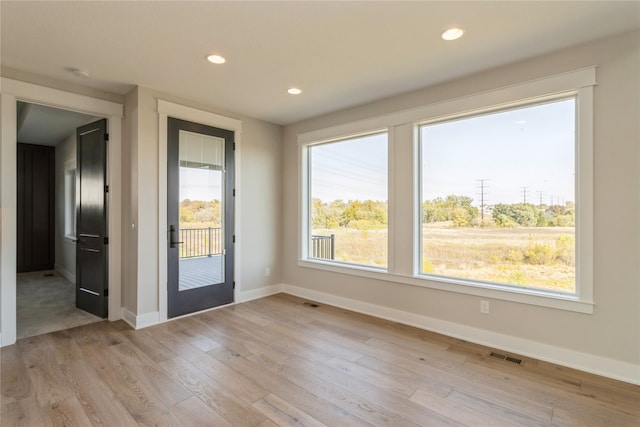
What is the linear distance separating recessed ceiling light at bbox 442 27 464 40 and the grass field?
74.4 inches

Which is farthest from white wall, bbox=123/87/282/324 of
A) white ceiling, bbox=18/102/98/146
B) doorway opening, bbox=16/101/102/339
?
doorway opening, bbox=16/101/102/339

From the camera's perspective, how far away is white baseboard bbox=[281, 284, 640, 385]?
2504 millimetres

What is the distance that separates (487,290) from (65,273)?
7.40 metres

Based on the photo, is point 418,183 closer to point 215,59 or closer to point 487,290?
point 487,290

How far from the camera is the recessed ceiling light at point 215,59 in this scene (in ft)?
9.37

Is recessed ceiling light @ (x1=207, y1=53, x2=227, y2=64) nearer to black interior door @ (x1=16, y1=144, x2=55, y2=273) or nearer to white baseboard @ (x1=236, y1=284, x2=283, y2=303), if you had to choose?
white baseboard @ (x1=236, y1=284, x2=283, y2=303)

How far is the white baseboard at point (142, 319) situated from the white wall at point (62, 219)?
3.08 m

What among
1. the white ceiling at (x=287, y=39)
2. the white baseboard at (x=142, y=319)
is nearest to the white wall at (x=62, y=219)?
the white baseboard at (x=142, y=319)

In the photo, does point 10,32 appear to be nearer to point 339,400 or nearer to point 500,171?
point 339,400

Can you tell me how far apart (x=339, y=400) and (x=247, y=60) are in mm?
2977

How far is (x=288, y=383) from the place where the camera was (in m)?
Answer: 2.45

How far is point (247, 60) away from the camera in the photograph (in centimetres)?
294

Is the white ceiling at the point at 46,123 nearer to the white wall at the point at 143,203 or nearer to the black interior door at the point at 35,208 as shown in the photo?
the black interior door at the point at 35,208

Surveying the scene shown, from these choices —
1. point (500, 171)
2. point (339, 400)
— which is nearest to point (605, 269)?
point (500, 171)
